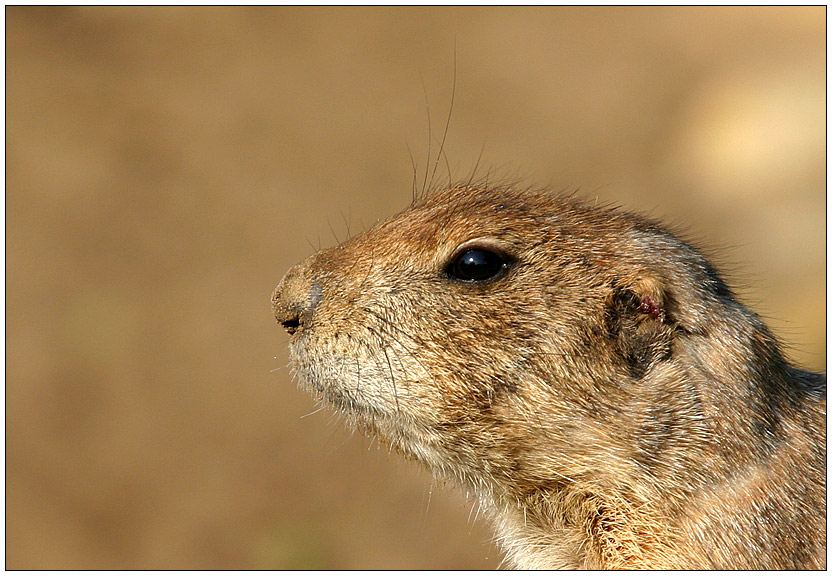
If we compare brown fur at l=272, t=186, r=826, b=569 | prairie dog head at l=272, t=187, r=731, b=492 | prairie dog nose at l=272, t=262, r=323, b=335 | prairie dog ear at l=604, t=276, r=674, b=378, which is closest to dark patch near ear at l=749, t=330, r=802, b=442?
brown fur at l=272, t=186, r=826, b=569

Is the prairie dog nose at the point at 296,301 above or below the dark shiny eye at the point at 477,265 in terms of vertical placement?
below

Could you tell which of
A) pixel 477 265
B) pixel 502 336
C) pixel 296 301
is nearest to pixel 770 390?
pixel 502 336

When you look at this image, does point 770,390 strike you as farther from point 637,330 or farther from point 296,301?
point 296,301

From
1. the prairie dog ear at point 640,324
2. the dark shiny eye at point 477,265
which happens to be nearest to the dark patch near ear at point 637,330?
the prairie dog ear at point 640,324

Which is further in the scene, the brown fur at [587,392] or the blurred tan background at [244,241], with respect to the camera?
the blurred tan background at [244,241]

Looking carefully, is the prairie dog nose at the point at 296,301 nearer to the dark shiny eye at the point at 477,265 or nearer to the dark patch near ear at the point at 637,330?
the dark shiny eye at the point at 477,265

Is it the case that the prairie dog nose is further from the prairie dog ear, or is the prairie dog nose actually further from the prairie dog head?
the prairie dog ear

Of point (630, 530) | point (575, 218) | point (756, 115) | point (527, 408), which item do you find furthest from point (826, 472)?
point (756, 115)

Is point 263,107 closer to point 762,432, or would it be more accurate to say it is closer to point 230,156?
point 230,156
